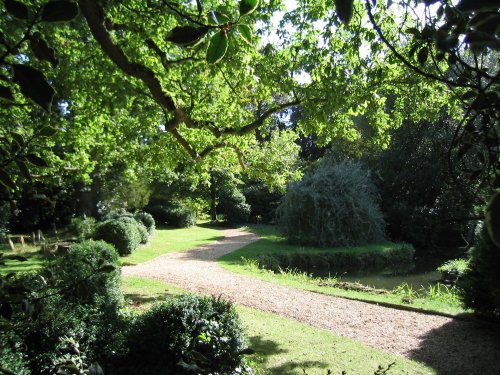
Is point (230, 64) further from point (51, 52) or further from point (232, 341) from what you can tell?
point (51, 52)

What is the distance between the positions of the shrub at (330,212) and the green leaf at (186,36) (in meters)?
18.7

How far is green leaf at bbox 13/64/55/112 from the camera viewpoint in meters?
0.53

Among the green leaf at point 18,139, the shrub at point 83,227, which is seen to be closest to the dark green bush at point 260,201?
the shrub at point 83,227

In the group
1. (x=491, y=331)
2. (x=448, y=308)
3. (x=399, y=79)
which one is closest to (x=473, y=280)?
(x=491, y=331)

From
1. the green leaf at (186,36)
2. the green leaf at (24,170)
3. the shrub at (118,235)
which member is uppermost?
the green leaf at (186,36)

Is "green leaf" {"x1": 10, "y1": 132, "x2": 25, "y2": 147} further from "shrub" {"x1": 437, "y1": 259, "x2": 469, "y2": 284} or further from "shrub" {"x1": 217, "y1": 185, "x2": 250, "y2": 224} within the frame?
"shrub" {"x1": 217, "y1": 185, "x2": 250, "y2": 224}

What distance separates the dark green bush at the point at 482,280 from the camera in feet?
23.2

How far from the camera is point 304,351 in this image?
6.68 m

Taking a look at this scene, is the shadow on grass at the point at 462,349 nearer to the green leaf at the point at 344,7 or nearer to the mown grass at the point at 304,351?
the mown grass at the point at 304,351

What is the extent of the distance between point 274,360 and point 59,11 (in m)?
6.39

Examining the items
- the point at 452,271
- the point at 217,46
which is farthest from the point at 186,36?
the point at 452,271

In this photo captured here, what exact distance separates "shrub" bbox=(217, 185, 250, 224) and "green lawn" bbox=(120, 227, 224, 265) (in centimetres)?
389

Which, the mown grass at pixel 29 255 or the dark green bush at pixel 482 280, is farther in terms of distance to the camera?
the mown grass at pixel 29 255

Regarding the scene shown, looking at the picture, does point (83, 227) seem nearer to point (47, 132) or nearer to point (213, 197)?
point (213, 197)
